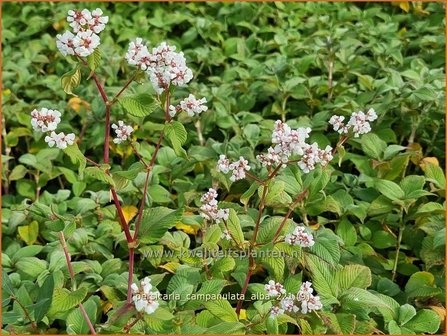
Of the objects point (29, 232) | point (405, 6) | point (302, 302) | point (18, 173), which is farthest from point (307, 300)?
point (405, 6)

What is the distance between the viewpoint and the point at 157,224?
1569mm

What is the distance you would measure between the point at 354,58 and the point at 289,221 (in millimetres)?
1458

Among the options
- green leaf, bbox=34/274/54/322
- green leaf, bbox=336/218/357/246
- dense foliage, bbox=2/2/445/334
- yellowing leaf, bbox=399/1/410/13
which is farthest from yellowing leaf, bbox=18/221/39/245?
yellowing leaf, bbox=399/1/410/13

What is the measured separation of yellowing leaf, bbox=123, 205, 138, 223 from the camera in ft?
7.20

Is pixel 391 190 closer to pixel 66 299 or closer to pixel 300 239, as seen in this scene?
pixel 300 239

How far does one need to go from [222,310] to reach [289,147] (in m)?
0.46

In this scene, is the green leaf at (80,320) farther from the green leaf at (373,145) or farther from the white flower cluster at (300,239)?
the green leaf at (373,145)

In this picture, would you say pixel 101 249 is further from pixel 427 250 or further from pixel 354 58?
pixel 354 58

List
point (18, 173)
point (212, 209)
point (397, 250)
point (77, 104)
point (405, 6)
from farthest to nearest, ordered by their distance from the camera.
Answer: point (405, 6) < point (77, 104) < point (18, 173) < point (397, 250) < point (212, 209)

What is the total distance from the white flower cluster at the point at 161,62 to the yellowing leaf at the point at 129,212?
2.63 feet

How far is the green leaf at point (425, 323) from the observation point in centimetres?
164

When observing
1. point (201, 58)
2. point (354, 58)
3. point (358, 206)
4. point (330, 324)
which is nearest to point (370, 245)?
point (358, 206)

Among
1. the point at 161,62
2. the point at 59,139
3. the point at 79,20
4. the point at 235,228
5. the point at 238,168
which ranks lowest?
the point at 235,228

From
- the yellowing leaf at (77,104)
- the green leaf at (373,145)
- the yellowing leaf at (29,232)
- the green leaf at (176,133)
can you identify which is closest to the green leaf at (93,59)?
the green leaf at (176,133)
